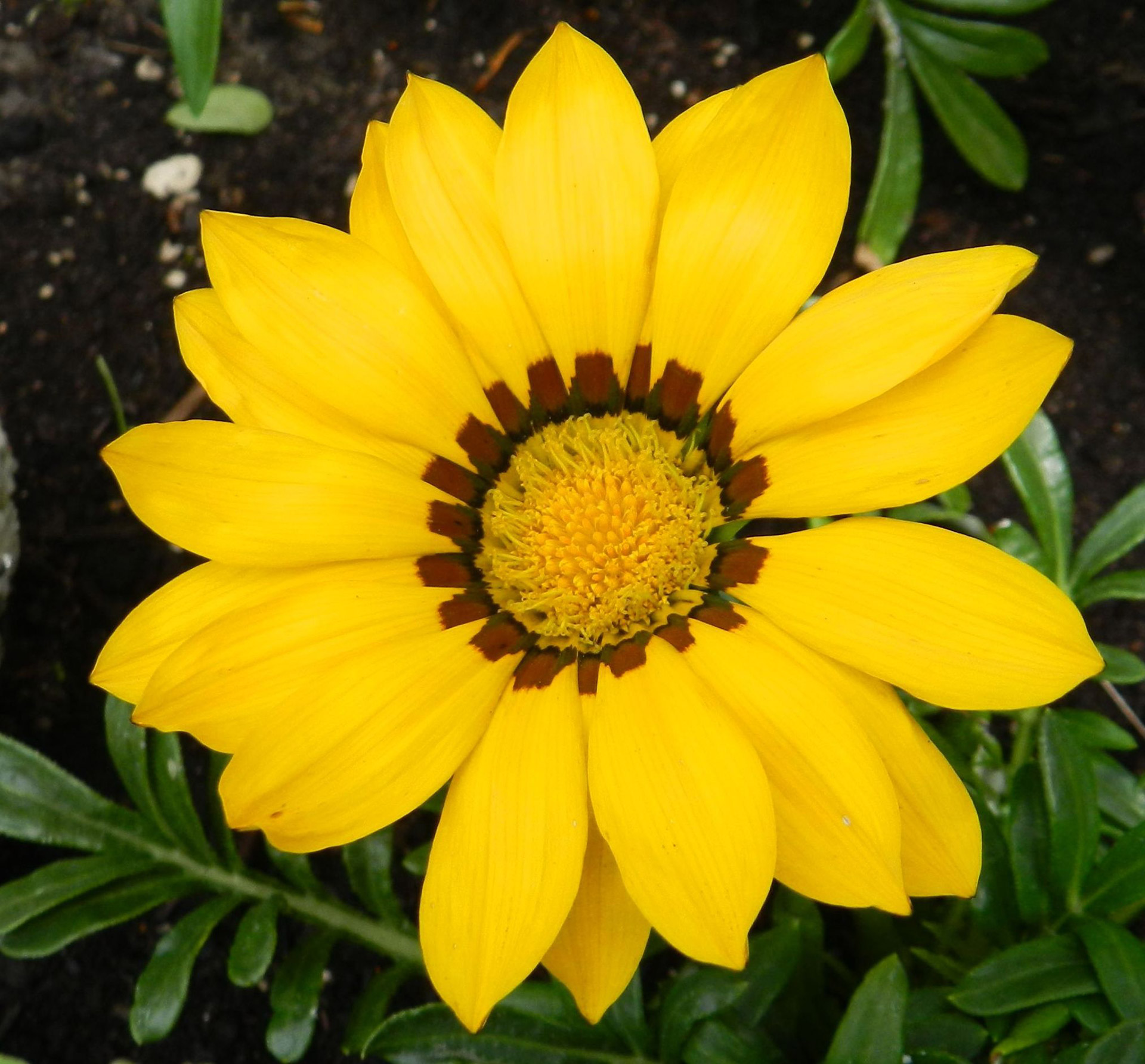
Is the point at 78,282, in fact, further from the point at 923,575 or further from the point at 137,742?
the point at 923,575

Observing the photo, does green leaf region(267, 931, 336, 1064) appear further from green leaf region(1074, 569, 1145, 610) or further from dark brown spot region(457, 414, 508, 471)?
green leaf region(1074, 569, 1145, 610)

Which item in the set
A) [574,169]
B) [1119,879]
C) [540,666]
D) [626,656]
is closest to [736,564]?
[626,656]

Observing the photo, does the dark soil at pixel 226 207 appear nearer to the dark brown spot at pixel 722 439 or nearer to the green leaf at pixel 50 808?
the green leaf at pixel 50 808

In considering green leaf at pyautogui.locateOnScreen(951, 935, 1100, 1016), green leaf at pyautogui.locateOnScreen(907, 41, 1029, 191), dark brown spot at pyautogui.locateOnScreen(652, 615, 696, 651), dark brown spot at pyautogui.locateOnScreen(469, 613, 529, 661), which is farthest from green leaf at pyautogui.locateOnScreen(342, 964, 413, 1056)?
green leaf at pyautogui.locateOnScreen(907, 41, 1029, 191)

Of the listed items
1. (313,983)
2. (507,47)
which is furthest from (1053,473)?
(507,47)

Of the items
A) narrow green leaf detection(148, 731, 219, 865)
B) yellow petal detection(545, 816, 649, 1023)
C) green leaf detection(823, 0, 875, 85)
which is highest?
green leaf detection(823, 0, 875, 85)
